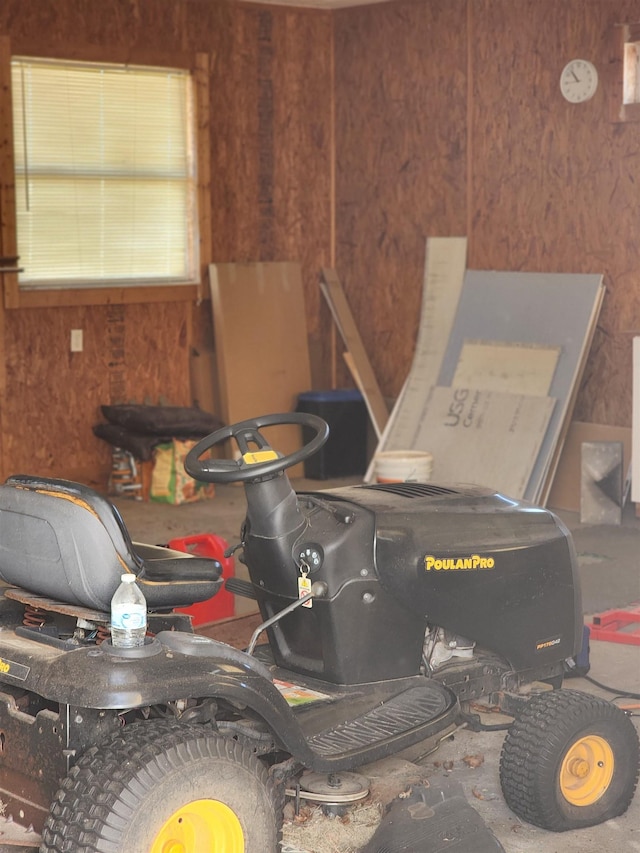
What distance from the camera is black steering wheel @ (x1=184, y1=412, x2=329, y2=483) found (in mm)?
3059

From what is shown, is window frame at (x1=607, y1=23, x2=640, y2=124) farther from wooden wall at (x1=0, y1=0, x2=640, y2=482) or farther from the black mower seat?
the black mower seat

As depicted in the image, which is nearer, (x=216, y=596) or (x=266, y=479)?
(x=266, y=479)

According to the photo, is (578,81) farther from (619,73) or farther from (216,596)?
(216,596)

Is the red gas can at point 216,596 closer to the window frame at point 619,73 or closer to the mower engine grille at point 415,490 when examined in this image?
the mower engine grille at point 415,490

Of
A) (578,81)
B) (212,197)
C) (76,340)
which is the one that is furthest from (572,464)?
(76,340)

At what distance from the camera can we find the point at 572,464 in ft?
23.8

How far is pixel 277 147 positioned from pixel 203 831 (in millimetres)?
6363

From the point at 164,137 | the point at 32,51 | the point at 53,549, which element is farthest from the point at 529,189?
the point at 53,549

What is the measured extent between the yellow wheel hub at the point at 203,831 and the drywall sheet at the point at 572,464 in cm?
478

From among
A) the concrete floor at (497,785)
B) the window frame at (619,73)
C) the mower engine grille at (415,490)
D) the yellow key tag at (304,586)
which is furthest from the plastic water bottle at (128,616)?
the window frame at (619,73)

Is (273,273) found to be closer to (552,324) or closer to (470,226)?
(470,226)

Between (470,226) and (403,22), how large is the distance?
1415 millimetres

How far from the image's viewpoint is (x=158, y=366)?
8039mm

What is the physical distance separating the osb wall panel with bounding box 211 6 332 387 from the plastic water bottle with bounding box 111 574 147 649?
5780mm
